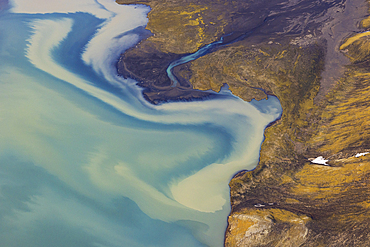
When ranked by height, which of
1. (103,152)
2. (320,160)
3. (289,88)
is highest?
(289,88)

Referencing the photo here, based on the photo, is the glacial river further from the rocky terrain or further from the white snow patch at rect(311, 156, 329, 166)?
the white snow patch at rect(311, 156, 329, 166)

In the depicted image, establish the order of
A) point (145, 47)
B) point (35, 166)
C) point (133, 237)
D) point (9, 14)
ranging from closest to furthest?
point (133, 237), point (35, 166), point (145, 47), point (9, 14)

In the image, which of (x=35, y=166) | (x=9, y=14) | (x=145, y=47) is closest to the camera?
(x=35, y=166)

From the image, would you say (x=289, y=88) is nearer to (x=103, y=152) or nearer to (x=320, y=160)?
(x=320, y=160)

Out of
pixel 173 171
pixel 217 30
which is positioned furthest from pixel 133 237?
pixel 217 30

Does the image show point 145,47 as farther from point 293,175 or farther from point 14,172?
point 293,175

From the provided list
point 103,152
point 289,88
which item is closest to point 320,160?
point 289,88

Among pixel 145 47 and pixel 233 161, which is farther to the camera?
pixel 145 47
